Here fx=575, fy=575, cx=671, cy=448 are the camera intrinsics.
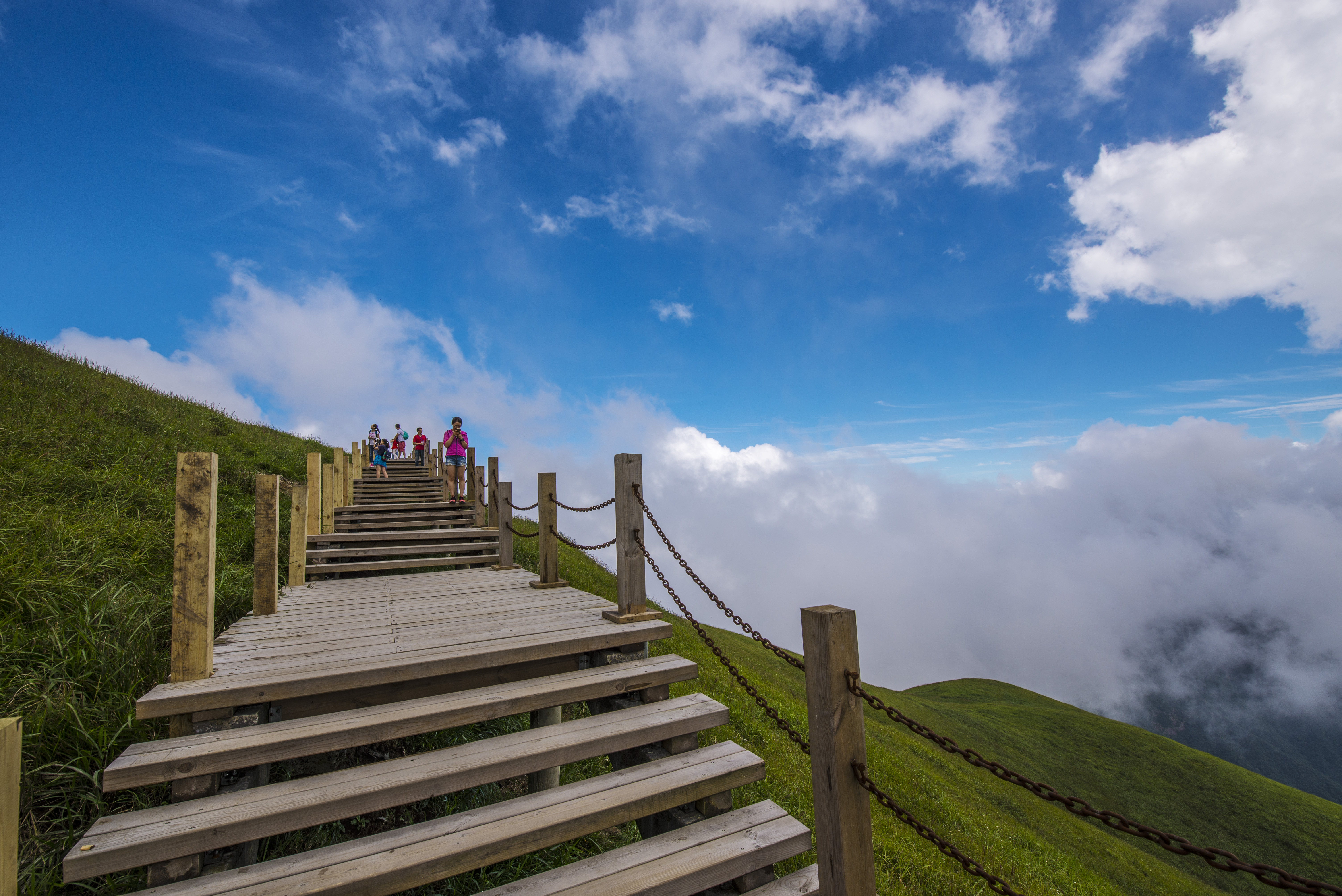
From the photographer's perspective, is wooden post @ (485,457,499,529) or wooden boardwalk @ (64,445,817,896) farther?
wooden post @ (485,457,499,529)

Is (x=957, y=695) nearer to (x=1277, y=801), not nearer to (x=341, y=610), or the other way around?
(x=1277, y=801)

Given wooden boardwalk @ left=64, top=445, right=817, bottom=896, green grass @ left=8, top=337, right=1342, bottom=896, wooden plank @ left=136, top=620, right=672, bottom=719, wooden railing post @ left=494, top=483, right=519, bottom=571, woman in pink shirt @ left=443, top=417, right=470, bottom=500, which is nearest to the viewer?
wooden boardwalk @ left=64, top=445, right=817, bottom=896

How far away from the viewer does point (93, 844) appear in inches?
94.0

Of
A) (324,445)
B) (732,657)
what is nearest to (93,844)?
(732,657)

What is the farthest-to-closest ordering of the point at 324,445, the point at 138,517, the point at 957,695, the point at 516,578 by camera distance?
the point at 957,695
the point at 324,445
the point at 516,578
the point at 138,517

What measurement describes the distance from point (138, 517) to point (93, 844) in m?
5.47

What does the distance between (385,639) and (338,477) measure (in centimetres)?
962

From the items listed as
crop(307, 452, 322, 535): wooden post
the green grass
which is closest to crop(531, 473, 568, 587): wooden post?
the green grass

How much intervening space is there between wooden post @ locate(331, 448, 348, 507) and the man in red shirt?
26.3ft

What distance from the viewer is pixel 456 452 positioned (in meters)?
13.4

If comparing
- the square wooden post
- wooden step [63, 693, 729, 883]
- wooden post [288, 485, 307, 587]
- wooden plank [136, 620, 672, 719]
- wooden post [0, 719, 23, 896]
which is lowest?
wooden step [63, 693, 729, 883]

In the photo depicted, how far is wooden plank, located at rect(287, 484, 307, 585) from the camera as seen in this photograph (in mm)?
6379

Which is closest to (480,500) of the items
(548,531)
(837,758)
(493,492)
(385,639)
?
(493,492)

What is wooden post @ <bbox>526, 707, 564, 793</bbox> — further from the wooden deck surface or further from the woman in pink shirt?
the woman in pink shirt
